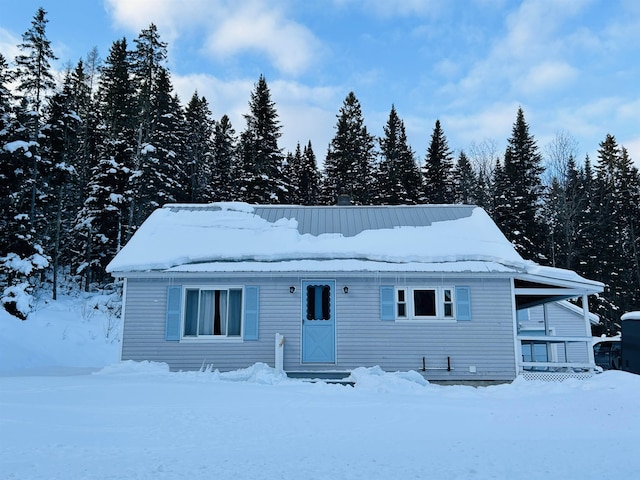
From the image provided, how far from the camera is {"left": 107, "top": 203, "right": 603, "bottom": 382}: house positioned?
33.9 ft

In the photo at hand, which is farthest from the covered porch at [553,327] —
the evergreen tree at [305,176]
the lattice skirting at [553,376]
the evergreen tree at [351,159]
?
the evergreen tree at [305,176]

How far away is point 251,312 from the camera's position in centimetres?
1056

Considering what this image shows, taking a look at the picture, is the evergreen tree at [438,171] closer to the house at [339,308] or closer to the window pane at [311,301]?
the house at [339,308]

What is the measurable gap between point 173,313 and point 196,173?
21.8 meters

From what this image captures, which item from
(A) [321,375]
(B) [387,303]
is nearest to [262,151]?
(B) [387,303]

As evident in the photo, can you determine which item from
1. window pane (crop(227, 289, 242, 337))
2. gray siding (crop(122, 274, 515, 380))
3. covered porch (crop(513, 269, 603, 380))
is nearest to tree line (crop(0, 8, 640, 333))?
gray siding (crop(122, 274, 515, 380))

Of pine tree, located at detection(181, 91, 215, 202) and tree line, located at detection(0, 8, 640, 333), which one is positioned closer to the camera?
tree line, located at detection(0, 8, 640, 333)

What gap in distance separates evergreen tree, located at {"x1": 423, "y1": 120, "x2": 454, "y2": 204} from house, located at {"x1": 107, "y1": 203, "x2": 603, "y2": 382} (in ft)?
66.9

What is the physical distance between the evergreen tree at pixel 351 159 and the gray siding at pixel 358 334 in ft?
64.5

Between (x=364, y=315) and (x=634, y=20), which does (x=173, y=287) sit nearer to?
(x=364, y=315)

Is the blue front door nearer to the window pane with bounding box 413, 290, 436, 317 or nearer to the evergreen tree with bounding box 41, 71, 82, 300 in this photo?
the window pane with bounding box 413, 290, 436, 317

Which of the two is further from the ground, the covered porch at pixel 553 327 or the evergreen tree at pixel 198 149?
the evergreen tree at pixel 198 149

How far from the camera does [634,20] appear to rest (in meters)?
10.5

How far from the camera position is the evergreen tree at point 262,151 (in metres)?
25.0
